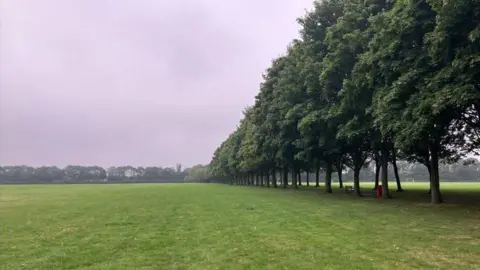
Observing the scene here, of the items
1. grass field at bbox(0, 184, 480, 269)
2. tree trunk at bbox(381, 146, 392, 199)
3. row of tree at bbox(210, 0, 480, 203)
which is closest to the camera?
grass field at bbox(0, 184, 480, 269)

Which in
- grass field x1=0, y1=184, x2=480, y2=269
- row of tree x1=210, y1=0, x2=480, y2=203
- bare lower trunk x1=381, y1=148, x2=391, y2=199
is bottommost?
grass field x1=0, y1=184, x2=480, y2=269

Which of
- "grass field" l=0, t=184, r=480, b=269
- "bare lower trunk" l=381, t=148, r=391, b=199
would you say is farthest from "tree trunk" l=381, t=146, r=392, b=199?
"grass field" l=0, t=184, r=480, b=269

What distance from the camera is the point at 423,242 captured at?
553 inches


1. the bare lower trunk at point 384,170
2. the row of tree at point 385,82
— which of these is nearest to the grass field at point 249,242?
the row of tree at point 385,82

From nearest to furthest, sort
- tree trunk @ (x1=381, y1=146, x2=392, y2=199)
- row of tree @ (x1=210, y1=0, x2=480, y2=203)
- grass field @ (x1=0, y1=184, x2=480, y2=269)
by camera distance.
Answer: grass field @ (x1=0, y1=184, x2=480, y2=269)
row of tree @ (x1=210, y1=0, x2=480, y2=203)
tree trunk @ (x1=381, y1=146, x2=392, y2=199)

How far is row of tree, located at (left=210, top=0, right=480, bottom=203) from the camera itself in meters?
21.1

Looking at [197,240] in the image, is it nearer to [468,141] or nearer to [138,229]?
[138,229]

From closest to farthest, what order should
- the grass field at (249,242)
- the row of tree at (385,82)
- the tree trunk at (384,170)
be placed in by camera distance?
the grass field at (249,242)
the row of tree at (385,82)
the tree trunk at (384,170)

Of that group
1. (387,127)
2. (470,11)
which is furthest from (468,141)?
(470,11)

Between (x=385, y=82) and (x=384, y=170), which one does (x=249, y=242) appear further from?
(x=384, y=170)

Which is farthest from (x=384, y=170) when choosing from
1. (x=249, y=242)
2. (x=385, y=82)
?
(x=249, y=242)

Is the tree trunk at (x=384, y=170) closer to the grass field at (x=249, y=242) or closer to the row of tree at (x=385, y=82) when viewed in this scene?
the row of tree at (x=385, y=82)

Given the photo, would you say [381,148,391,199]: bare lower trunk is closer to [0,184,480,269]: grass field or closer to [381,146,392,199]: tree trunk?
[381,146,392,199]: tree trunk

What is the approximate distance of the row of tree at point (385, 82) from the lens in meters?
21.1
